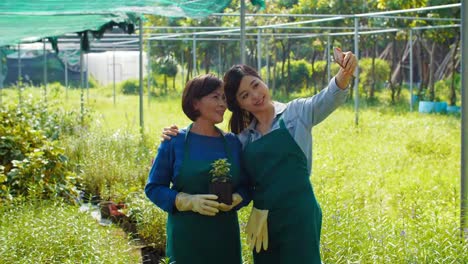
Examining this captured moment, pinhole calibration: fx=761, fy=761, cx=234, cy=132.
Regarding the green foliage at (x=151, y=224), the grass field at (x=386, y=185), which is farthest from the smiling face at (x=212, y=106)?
the green foliage at (x=151, y=224)

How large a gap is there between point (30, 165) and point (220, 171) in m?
3.60

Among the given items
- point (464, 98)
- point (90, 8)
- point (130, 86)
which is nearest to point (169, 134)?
point (464, 98)

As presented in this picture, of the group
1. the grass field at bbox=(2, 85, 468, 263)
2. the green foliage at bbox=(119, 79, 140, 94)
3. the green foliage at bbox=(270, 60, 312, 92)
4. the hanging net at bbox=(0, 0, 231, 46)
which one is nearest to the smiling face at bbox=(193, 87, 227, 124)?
the grass field at bbox=(2, 85, 468, 263)

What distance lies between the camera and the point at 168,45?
2439 centimetres

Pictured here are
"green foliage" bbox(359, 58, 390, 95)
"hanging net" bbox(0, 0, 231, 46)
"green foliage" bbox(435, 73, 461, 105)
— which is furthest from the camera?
"green foliage" bbox(359, 58, 390, 95)

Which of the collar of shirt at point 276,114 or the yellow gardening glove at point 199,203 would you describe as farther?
the collar of shirt at point 276,114

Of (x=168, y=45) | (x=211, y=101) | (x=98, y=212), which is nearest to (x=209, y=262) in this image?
(x=211, y=101)

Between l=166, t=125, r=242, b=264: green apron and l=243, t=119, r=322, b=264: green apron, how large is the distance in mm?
102

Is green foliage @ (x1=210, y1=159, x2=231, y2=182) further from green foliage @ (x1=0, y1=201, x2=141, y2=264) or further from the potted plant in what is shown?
green foliage @ (x1=0, y1=201, x2=141, y2=264)

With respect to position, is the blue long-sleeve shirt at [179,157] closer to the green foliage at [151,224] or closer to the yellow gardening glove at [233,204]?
the yellow gardening glove at [233,204]

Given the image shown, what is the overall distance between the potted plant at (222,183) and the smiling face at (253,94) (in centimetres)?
25

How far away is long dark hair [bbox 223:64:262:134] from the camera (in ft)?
9.73

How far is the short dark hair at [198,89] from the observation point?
9.74 feet

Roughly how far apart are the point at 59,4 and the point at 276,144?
4.38m
